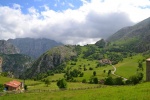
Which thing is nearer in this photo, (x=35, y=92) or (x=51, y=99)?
(x=51, y=99)

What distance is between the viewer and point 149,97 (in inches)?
2274

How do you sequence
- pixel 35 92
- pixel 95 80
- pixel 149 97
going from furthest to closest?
pixel 95 80 < pixel 35 92 < pixel 149 97

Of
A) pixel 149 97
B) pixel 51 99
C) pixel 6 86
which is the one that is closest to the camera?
pixel 149 97

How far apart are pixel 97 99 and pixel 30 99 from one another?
80.1ft

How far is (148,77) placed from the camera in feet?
346

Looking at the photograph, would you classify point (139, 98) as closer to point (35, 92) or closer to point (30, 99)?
point (30, 99)

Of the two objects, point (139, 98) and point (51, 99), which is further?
point (51, 99)

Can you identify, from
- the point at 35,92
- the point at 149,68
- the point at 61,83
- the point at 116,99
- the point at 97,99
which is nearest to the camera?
the point at 116,99

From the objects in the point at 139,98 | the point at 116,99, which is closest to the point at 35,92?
the point at 116,99

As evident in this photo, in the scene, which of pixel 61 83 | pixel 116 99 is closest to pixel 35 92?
pixel 116 99

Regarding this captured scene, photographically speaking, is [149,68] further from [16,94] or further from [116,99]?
[16,94]

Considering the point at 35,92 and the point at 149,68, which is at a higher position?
the point at 149,68

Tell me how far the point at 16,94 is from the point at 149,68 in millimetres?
54767

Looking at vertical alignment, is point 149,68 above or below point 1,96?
above
